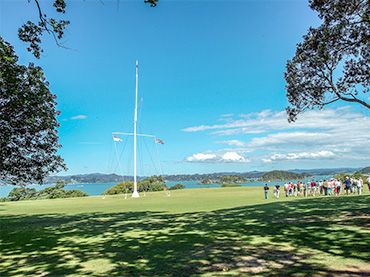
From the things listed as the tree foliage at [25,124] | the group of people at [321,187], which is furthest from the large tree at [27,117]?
the group of people at [321,187]

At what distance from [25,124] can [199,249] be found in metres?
11.1

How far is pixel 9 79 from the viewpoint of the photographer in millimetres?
13992

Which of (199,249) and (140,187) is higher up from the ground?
(140,187)

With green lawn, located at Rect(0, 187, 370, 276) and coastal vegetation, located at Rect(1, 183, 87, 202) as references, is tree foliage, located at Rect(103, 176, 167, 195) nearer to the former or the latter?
coastal vegetation, located at Rect(1, 183, 87, 202)

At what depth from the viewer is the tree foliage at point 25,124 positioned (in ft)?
48.1

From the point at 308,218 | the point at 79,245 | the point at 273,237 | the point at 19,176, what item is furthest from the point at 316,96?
the point at 19,176

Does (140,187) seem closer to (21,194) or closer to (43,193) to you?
(43,193)

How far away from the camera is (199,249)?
908 centimetres

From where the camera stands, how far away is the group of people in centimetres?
3244

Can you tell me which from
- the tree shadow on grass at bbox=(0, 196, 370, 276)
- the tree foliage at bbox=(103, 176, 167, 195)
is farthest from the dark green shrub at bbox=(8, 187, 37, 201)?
the tree shadow on grass at bbox=(0, 196, 370, 276)

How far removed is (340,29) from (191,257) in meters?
12.1

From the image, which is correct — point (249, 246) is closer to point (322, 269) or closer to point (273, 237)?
point (273, 237)

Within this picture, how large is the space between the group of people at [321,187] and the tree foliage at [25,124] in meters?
21.0

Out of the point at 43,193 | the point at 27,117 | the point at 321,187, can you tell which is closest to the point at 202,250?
the point at 27,117
